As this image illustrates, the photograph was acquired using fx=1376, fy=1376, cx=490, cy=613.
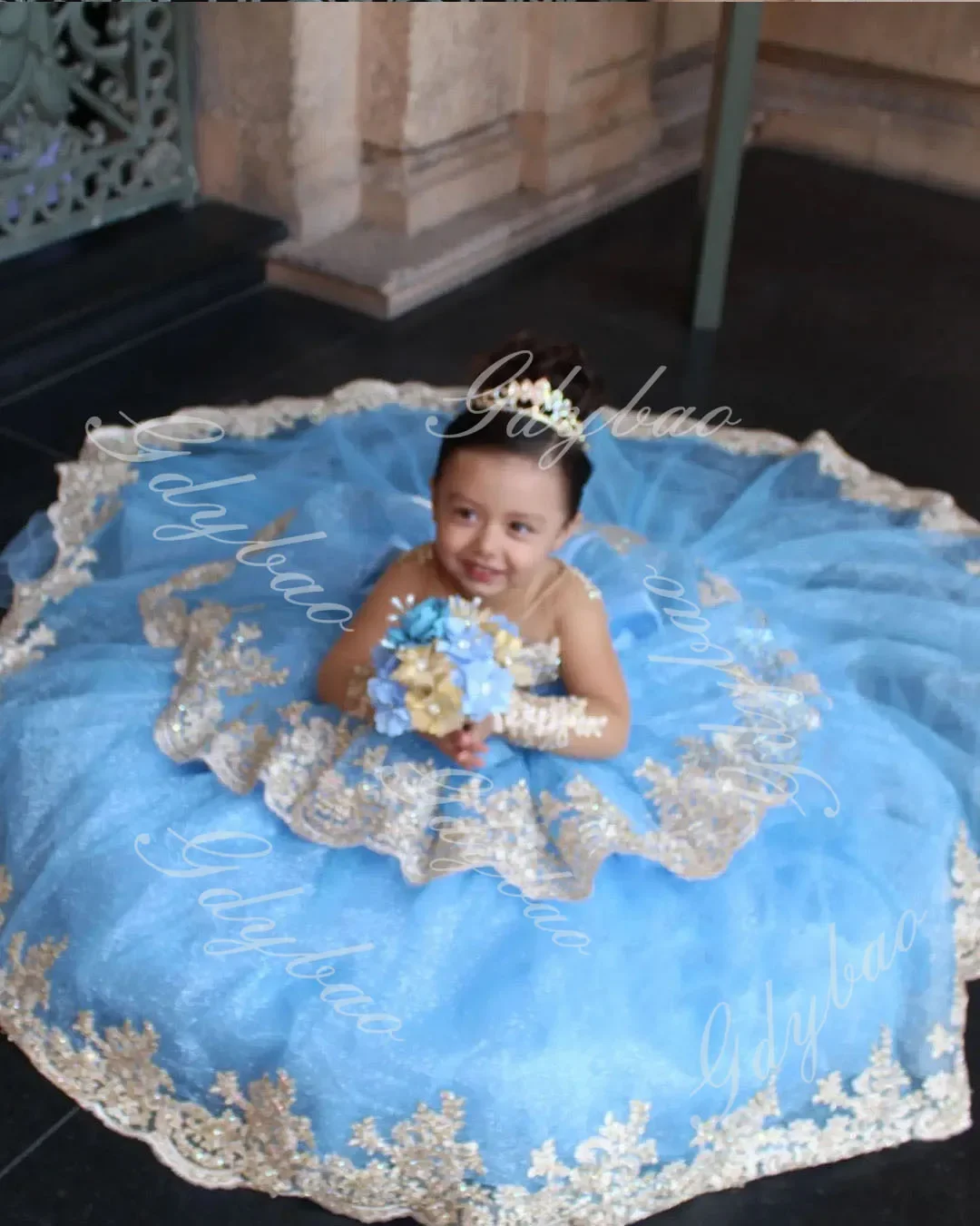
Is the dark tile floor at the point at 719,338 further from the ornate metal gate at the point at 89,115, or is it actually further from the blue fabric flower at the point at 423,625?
the blue fabric flower at the point at 423,625

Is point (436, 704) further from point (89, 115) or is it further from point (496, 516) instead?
point (89, 115)

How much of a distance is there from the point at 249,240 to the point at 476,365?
148 cm

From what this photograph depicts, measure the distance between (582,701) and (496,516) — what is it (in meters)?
0.18

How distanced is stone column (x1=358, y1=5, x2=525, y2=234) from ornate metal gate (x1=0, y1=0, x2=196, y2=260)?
36cm

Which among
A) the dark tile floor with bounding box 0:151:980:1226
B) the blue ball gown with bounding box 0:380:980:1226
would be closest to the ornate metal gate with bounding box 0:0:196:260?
the dark tile floor with bounding box 0:151:980:1226

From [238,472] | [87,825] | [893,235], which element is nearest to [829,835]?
[87,825]

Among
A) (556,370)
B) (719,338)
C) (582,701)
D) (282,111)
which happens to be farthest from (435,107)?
(582,701)

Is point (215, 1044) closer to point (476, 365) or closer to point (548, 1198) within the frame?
point (548, 1198)

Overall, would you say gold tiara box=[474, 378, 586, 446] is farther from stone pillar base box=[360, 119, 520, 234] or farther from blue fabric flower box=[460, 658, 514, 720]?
stone pillar base box=[360, 119, 520, 234]

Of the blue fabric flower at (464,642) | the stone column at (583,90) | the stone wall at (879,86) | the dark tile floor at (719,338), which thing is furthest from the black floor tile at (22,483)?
the stone wall at (879,86)

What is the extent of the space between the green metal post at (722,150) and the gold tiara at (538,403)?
1.37m

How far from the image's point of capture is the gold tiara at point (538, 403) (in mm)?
1139

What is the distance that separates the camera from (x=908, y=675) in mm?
1439

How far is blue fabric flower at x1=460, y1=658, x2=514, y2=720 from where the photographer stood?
1086mm
